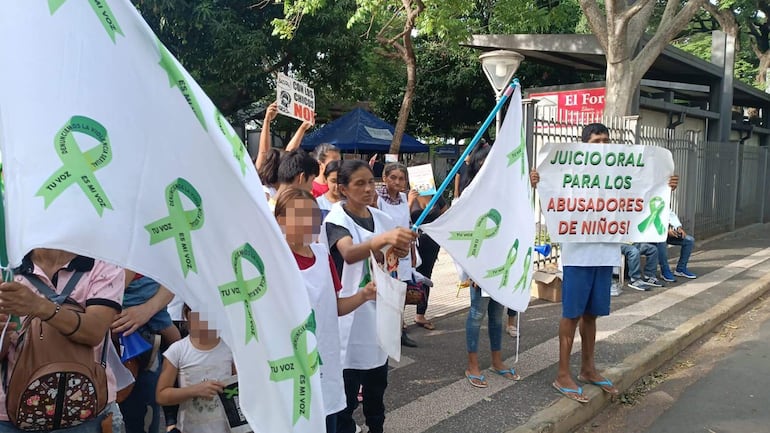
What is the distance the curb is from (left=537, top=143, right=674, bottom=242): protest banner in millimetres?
1137

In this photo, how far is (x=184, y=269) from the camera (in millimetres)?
1755

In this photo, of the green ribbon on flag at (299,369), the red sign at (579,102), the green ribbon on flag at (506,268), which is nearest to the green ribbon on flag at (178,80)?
the green ribbon on flag at (299,369)

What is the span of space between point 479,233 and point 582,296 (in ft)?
3.90

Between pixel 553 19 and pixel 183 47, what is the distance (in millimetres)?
8940

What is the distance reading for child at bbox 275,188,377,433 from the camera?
A: 260 centimetres

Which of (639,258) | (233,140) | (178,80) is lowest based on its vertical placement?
(639,258)

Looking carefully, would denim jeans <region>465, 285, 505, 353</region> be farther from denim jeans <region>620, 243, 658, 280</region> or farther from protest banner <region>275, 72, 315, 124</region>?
denim jeans <region>620, 243, 658, 280</region>

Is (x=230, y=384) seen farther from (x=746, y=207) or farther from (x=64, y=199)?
(x=746, y=207)

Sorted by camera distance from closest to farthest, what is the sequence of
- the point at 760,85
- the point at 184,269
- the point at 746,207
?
the point at 184,269 → the point at 746,207 → the point at 760,85

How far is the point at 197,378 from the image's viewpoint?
2.40 metres

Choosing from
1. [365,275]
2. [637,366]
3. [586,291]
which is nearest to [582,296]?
[586,291]

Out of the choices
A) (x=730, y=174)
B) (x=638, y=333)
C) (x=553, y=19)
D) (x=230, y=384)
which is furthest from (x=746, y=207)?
(x=230, y=384)

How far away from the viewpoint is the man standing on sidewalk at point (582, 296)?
4211mm

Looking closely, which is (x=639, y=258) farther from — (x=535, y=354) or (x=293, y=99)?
(x=293, y=99)
